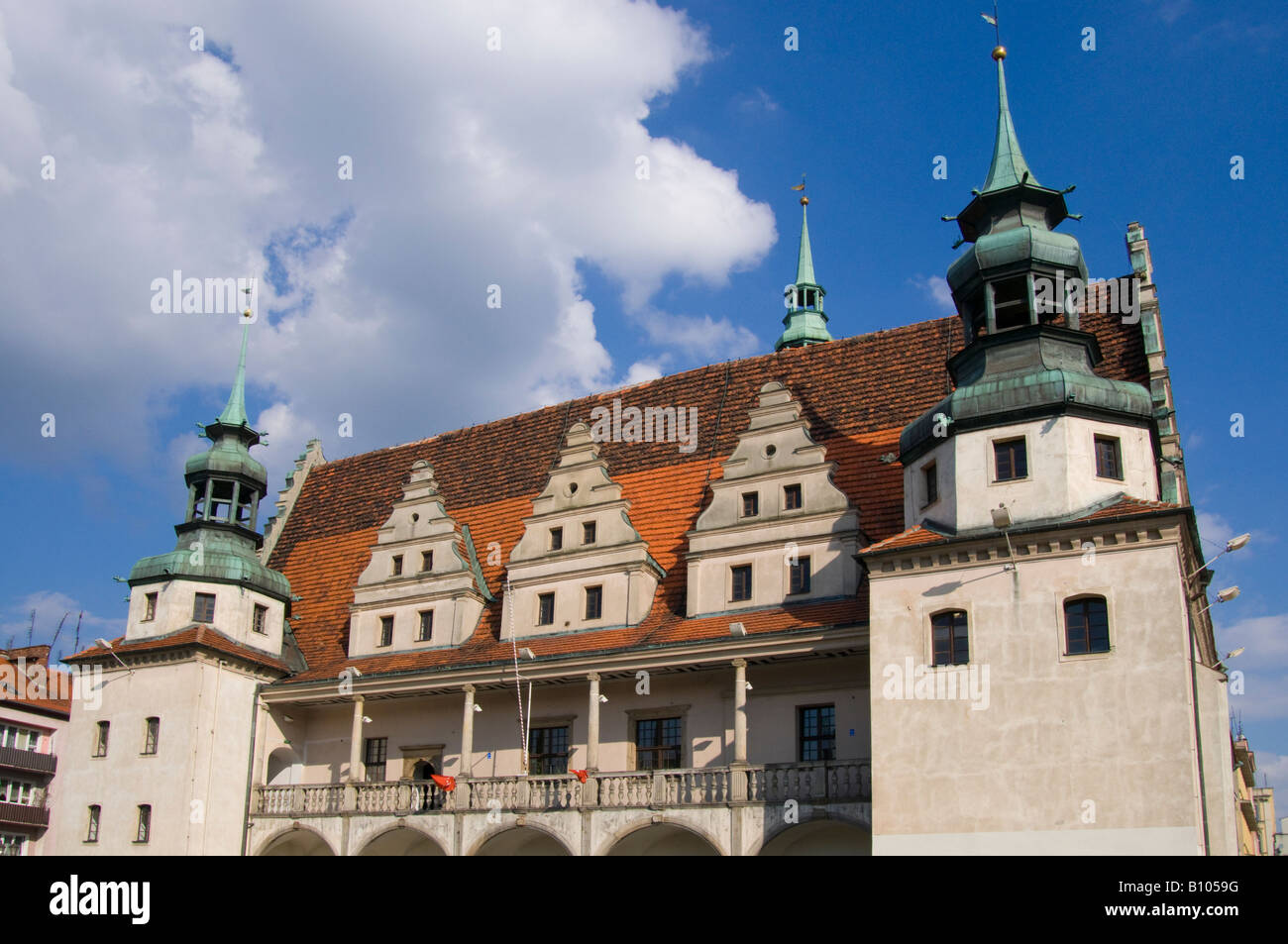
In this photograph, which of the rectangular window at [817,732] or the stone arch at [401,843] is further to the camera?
the stone arch at [401,843]

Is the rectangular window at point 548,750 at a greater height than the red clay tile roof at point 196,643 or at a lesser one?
lesser

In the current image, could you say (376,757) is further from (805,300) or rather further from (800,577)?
(805,300)

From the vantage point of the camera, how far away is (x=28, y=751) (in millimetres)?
41156

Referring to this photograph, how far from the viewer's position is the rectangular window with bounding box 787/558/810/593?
24203 mm

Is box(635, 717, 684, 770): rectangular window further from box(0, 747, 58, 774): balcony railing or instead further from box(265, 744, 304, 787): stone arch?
box(0, 747, 58, 774): balcony railing

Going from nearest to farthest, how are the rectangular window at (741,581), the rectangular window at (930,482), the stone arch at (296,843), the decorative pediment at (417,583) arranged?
the rectangular window at (930,482), the rectangular window at (741,581), the stone arch at (296,843), the decorative pediment at (417,583)

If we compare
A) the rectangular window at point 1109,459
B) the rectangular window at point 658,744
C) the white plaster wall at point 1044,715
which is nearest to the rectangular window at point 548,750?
the rectangular window at point 658,744

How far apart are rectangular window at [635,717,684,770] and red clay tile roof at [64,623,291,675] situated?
30.1 ft

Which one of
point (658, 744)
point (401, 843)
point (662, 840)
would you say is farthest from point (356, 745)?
→ point (662, 840)

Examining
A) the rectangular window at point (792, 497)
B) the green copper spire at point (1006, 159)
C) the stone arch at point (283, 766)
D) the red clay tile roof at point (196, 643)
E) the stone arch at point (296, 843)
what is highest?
the green copper spire at point (1006, 159)

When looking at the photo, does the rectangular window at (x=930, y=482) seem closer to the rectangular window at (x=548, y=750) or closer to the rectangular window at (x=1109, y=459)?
the rectangular window at (x=1109, y=459)

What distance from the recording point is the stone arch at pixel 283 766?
2898 centimetres

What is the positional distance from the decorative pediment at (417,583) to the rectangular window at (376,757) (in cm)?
198
